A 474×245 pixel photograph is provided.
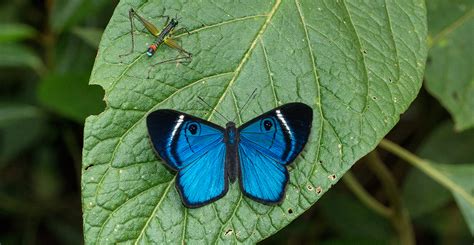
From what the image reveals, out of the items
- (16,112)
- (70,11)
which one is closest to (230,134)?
(70,11)

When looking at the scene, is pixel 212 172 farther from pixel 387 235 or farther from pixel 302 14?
pixel 387 235

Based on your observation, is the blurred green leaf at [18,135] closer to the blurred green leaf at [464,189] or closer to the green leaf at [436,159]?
the green leaf at [436,159]

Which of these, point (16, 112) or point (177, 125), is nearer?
point (177, 125)

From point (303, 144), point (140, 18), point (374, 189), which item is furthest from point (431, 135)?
point (140, 18)

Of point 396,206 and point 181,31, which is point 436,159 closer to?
point 396,206

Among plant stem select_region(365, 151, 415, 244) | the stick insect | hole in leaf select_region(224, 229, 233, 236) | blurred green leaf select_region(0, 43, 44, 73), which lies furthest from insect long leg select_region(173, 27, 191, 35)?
blurred green leaf select_region(0, 43, 44, 73)

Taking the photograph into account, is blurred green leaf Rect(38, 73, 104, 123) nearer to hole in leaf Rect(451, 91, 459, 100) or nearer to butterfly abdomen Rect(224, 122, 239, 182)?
butterfly abdomen Rect(224, 122, 239, 182)

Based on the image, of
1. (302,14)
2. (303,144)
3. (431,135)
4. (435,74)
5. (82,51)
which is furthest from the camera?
(82,51)

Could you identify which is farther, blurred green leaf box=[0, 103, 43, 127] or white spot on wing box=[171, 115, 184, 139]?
blurred green leaf box=[0, 103, 43, 127]
